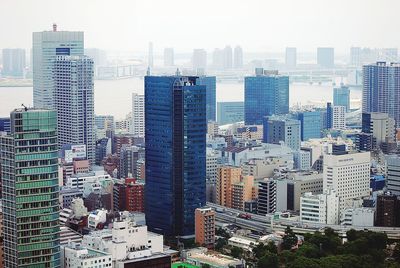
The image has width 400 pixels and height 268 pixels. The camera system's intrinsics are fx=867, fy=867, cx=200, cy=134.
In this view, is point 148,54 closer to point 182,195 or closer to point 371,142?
point 371,142

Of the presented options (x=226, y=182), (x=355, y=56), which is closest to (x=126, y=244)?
(x=226, y=182)

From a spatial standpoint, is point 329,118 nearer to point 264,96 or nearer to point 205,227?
point 264,96

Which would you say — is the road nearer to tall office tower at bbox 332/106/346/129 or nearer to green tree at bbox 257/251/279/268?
green tree at bbox 257/251/279/268

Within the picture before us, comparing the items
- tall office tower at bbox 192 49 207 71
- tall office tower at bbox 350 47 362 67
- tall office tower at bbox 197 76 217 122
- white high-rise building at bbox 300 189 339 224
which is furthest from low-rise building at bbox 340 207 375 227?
tall office tower at bbox 197 76 217 122

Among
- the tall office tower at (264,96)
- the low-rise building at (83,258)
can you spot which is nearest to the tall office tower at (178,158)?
the low-rise building at (83,258)

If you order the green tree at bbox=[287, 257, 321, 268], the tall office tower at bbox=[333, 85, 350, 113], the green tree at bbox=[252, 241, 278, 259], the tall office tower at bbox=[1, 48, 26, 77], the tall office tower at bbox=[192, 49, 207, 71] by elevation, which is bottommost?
the green tree at bbox=[252, 241, 278, 259]

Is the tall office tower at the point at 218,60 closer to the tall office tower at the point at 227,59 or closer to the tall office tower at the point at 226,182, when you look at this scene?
the tall office tower at the point at 227,59
